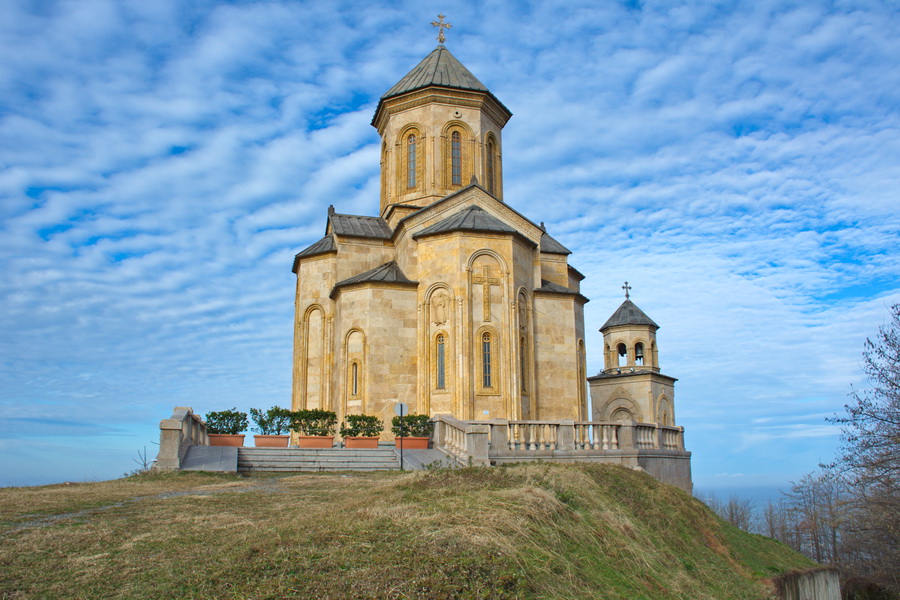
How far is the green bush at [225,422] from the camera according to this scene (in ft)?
64.3

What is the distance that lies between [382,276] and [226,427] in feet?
28.2

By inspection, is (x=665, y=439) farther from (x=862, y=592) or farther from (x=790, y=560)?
(x=862, y=592)

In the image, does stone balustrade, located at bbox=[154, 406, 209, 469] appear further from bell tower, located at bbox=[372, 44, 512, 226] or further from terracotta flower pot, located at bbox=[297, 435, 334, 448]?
bell tower, located at bbox=[372, 44, 512, 226]

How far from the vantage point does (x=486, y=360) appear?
2416 cm

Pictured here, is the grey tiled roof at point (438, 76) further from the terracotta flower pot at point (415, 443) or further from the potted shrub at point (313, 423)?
the terracotta flower pot at point (415, 443)

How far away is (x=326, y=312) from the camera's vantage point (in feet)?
91.4

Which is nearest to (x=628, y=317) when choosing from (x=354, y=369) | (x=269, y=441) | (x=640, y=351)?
(x=640, y=351)

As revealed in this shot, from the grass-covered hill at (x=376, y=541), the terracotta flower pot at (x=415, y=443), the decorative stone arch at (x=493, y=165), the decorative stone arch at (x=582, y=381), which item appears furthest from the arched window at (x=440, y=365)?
the grass-covered hill at (x=376, y=541)

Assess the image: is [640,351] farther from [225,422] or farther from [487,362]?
[225,422]

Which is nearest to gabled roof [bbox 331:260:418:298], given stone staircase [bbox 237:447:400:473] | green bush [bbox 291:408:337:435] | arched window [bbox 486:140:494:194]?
green bush [bbox 291:408:337:435]

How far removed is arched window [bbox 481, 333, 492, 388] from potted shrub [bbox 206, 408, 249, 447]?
321 inches

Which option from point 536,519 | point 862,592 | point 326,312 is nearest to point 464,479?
point 536,519

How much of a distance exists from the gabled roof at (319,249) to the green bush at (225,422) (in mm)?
10051

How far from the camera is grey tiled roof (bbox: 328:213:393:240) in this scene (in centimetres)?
2843
